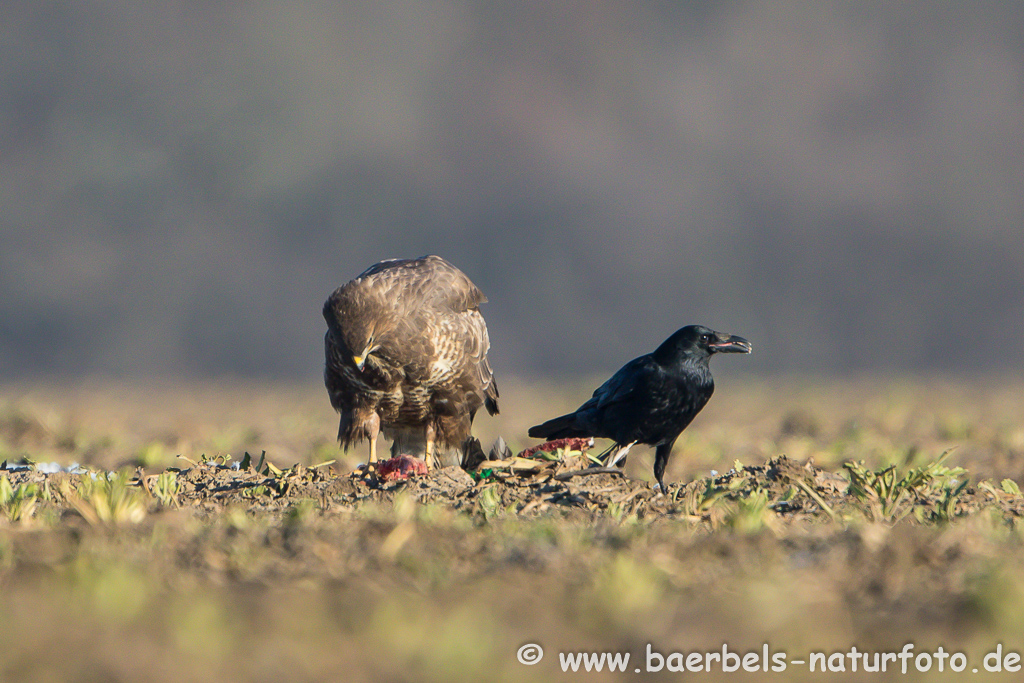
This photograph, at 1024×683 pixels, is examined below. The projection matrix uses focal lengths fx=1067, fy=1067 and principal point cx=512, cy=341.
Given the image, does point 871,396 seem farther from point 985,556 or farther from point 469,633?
point 469,633

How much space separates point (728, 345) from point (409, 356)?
2187 mm

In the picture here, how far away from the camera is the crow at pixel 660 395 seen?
7.05 m

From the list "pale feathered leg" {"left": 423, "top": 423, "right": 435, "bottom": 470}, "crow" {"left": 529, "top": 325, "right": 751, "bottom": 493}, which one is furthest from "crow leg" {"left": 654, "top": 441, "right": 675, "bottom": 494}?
"pale feathered leg" {"left": 423, "top": 423, "right": 435, "bottom": 470}

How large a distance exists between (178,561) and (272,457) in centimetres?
512

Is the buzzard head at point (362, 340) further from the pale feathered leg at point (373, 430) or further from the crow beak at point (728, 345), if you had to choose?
the crow beak at point (728, 345)

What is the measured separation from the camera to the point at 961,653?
9.49 ft

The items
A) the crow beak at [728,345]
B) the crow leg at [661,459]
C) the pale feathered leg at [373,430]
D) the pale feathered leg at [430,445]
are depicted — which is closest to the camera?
the crow leg at [661,459]

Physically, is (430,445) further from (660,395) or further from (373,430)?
(660,395)

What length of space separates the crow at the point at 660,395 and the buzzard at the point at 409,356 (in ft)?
3.36

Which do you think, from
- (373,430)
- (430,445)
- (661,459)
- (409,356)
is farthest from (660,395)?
(373,430)

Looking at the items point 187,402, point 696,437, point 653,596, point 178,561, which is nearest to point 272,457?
point 696,437

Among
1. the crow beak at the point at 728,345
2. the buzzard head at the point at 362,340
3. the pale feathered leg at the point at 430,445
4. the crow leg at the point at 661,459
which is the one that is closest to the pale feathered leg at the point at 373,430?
the pale feathered leg at the point at 430,445

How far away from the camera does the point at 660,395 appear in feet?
23.1

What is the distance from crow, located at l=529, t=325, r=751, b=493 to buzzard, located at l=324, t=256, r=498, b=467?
40.3 inches
